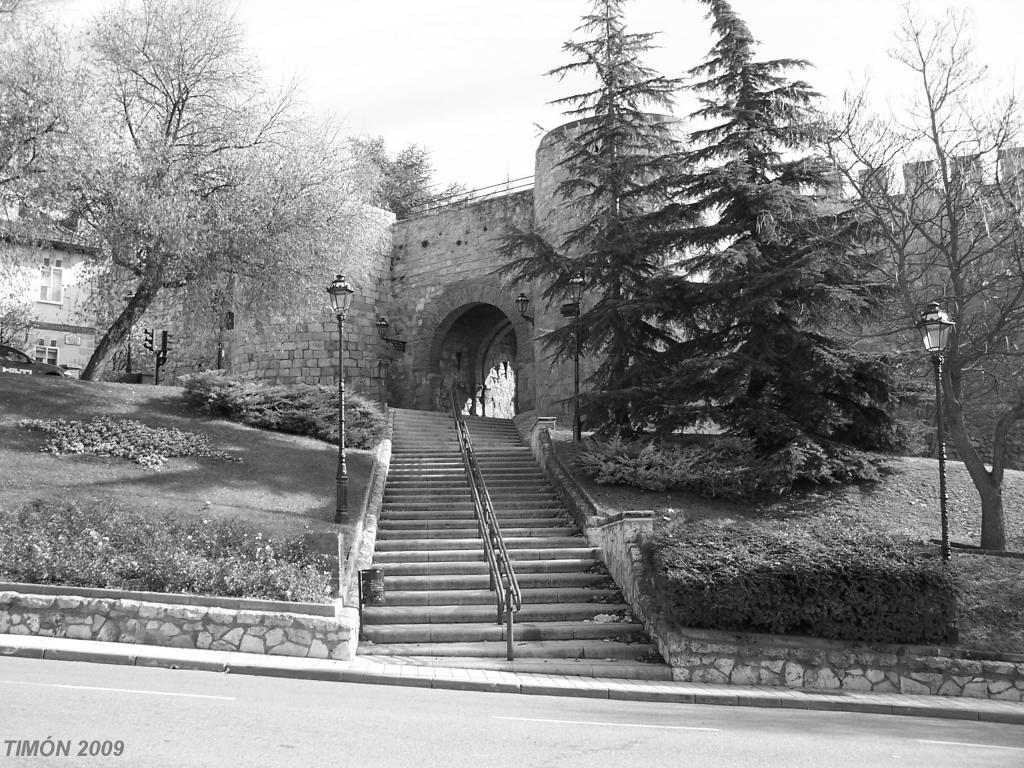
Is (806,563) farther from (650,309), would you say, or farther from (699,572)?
(650,309)

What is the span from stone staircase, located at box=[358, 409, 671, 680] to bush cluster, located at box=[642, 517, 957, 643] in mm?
1006

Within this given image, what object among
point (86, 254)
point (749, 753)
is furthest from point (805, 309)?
point (86, 254)

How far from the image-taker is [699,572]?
32.5 ft

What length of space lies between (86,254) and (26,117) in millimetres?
3095

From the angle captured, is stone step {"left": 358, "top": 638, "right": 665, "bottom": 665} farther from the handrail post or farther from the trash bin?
the trash bin

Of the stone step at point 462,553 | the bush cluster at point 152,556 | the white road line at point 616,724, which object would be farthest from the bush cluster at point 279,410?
the white road line at point 616,724

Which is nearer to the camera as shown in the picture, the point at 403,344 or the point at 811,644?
the point at 811,644

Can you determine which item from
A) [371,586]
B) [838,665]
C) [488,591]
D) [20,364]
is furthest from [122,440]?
[838,665]

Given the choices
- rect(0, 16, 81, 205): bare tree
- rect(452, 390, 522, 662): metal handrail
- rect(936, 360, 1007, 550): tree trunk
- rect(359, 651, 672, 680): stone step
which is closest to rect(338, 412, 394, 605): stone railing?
rect(359, 651, 672, 680): stone step

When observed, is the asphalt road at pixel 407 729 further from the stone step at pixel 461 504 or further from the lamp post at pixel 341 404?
the stone step at pixel 461 504

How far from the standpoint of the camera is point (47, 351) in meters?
35.9

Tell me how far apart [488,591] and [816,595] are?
4.30m

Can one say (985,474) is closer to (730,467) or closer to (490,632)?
(730,467)

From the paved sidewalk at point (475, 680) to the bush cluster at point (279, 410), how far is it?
9.40 metres
